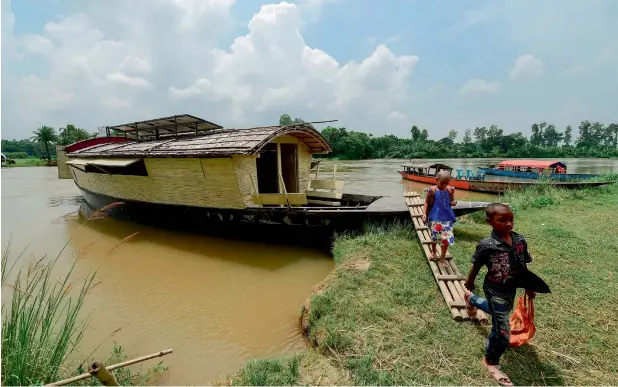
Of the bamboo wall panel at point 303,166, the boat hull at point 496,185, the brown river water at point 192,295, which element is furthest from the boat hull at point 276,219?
the boat hull at point 496,185

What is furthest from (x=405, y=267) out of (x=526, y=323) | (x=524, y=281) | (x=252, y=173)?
(x=252, y=173)

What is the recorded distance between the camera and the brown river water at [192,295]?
161 inches

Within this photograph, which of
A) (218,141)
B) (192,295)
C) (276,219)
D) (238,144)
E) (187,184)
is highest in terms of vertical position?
(218,141)

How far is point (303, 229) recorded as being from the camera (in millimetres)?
7496

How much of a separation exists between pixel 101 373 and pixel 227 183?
564 centimetres

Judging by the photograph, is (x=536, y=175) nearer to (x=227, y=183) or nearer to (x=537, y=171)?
(x=537, y=171)

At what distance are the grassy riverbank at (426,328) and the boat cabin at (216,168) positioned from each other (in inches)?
124

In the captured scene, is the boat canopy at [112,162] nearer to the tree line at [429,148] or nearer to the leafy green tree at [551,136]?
the tree line at [429,148]

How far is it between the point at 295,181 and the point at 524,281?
7.56 metres

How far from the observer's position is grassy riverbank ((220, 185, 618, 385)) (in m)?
2.96

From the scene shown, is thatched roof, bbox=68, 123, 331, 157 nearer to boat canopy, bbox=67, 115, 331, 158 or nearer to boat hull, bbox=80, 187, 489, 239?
boat canopy, bbox=67, 115, 331, 158

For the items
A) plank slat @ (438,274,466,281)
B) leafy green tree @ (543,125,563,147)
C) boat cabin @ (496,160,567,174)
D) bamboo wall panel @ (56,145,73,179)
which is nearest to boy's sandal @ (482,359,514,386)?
plank slat @ (438,274,466,281)

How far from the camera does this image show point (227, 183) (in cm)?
771

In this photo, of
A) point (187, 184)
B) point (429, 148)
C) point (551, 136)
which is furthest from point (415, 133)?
point (187, 184)
